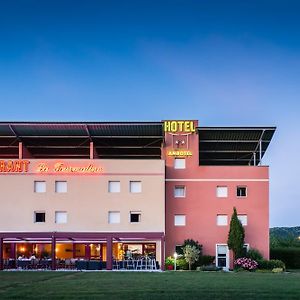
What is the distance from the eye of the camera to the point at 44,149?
5562 centimetres

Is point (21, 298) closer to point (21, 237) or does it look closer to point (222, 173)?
point (21, 237)

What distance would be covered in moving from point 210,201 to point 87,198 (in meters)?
10.1

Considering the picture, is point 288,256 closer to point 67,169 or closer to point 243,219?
point 243,219

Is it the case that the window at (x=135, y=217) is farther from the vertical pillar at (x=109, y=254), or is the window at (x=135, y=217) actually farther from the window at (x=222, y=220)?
the window at (x=222, y=220)

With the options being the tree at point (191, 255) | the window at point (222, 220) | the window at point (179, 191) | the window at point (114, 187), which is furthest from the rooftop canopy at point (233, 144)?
the tree at point (191, 255)

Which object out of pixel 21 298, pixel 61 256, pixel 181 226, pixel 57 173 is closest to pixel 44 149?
pixel 57 173

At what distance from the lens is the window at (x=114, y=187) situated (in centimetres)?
4991

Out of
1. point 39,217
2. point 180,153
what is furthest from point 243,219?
point 39,217

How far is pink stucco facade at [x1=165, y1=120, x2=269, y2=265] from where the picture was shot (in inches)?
1977

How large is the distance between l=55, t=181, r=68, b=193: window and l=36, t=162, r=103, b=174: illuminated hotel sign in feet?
2.98

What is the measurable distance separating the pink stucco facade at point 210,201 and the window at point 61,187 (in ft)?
27.3

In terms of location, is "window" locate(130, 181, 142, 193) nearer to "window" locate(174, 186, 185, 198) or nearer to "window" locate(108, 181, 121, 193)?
"window" locate(108, 181, 121, 193)

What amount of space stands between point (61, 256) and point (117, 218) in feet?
19.1

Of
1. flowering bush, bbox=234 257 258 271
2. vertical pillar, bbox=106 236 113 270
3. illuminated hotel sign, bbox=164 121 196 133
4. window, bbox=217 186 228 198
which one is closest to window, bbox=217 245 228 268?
flowering bush, bbox=234 257 258 271
